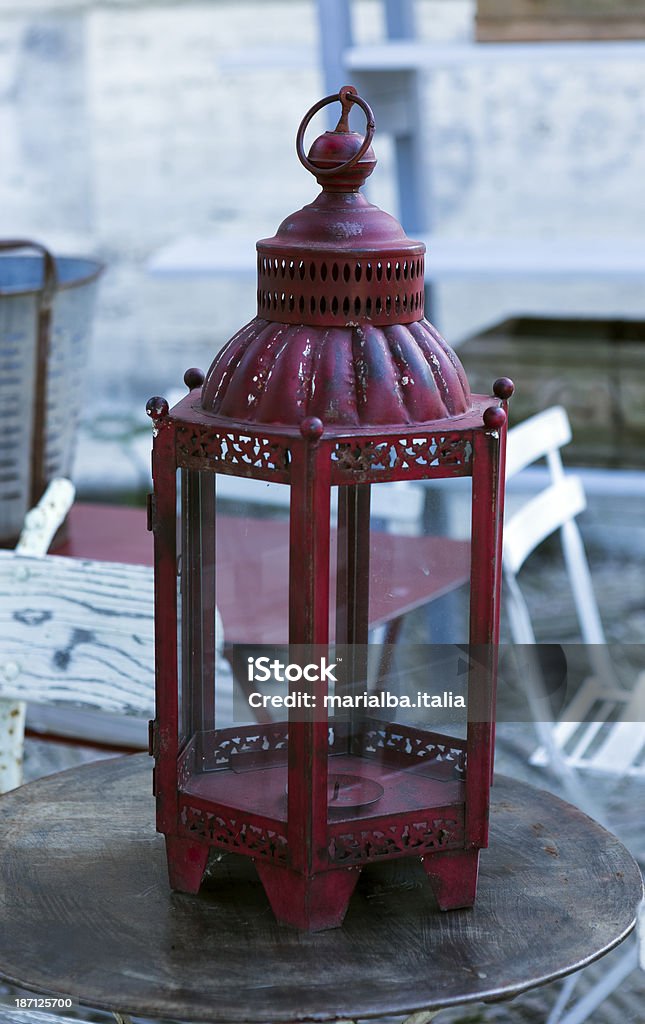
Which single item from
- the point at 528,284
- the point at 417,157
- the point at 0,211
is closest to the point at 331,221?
the point at 417,157

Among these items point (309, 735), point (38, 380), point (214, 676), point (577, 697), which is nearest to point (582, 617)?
point (577, 697)

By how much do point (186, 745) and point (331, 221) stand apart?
48 centimetres

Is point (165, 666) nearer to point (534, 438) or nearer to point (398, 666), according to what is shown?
point (398, 666)

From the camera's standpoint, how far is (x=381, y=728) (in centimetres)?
126

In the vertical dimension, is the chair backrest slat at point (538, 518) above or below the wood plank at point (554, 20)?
below

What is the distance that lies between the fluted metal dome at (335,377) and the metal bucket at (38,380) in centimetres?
121

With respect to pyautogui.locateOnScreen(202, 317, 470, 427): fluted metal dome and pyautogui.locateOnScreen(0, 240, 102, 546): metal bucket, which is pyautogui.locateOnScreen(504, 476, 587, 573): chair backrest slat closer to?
pyautogui.locateOnScreen(0, 240, 102, 546): metal bucket

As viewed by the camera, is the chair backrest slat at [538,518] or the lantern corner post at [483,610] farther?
the chair backrest slat at [538,518]

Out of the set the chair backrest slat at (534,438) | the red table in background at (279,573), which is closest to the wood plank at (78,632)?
the red table in background at (279,573)

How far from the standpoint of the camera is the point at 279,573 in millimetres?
1521

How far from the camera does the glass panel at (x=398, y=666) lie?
116 cm

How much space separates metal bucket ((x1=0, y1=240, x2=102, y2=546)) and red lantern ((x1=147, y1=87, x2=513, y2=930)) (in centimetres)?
112

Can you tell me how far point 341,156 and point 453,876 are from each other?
624mm

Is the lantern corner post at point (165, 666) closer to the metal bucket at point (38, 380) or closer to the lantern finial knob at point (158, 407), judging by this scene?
the lantern finial knob at point (158, 407)
